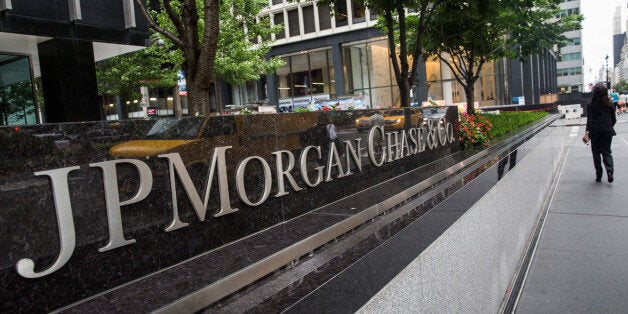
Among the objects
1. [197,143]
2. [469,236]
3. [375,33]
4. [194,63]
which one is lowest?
[469,236]

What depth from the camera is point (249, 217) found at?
2764 mm

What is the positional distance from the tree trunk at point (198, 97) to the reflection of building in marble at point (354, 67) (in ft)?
106

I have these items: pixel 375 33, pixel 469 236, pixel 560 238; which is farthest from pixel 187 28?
pixel 375 33

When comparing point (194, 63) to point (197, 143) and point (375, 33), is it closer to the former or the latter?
point (197, 143)

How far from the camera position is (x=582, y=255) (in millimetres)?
5000

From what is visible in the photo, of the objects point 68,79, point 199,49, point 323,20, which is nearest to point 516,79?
point 323,20

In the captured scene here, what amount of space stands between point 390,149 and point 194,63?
2.42m

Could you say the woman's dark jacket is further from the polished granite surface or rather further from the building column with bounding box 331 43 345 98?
the building column with bounding box 331 43 345 98

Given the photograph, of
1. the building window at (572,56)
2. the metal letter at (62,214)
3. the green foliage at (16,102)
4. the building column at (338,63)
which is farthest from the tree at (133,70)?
the building window at (572,56)

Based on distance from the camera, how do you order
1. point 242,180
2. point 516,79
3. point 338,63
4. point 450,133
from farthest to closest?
point 516,79, point 338,63, point 450,133, point 242,180

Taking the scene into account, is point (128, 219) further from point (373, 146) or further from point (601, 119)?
point (601, 119)

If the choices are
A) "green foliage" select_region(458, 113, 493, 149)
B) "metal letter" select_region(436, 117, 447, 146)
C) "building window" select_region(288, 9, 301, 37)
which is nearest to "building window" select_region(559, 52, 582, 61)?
"building window" select_region(288, 9, 301, 37)

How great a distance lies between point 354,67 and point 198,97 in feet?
114

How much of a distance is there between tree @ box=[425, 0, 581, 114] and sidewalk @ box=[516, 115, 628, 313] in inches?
195
